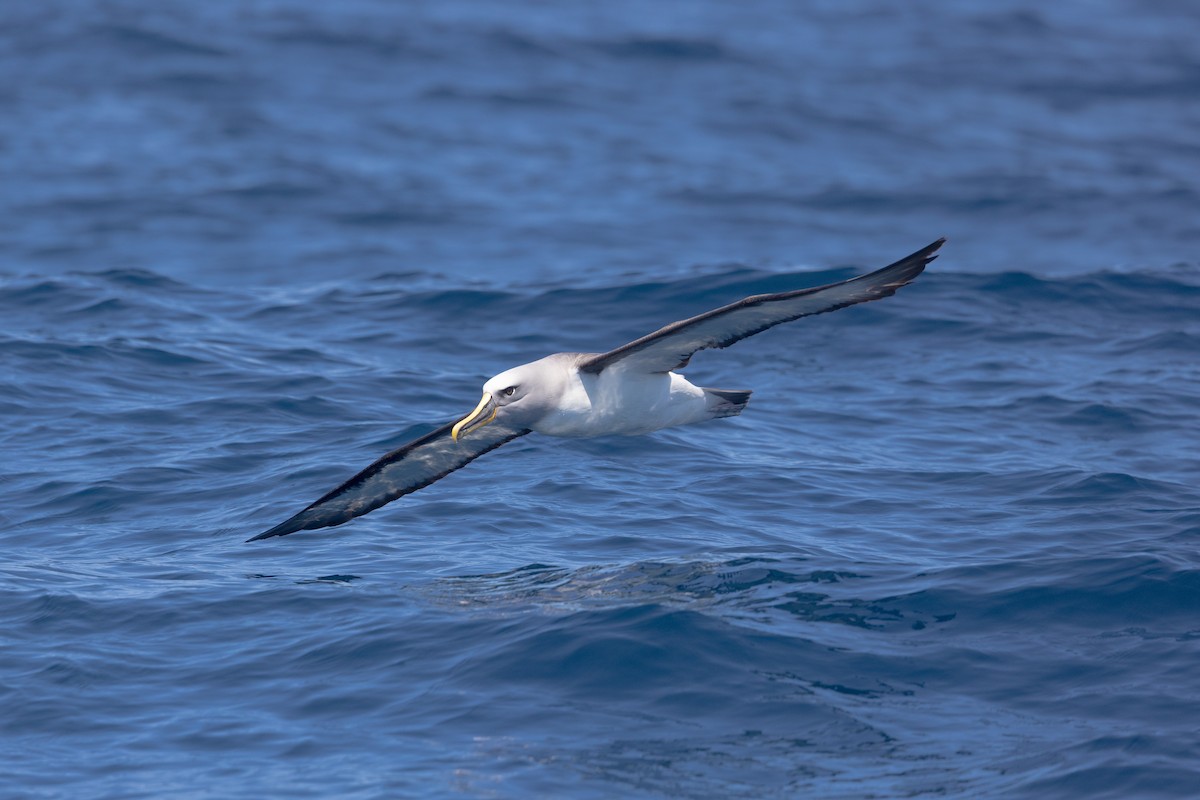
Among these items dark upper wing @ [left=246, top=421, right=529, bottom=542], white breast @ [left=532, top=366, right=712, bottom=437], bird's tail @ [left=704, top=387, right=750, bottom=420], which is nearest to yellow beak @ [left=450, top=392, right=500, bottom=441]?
dark upper wing @ [left=246, top=421, right=529, bottom=542]

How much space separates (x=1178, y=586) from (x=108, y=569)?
28.5 ft

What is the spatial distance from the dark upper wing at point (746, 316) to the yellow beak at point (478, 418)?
2.75 ft

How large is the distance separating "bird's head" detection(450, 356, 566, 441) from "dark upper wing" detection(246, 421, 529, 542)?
29 cm

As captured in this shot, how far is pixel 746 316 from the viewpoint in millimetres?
11156

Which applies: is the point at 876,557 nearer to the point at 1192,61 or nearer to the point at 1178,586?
the point at 1178,586

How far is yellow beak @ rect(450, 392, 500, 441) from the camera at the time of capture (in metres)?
11.5

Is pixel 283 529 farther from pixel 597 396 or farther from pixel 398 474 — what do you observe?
pixel 597 396

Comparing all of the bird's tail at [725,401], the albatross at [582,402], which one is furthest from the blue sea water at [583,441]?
the bird's tail at [725,401]

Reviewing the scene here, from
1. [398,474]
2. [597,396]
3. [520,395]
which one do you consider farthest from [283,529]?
[597,396]

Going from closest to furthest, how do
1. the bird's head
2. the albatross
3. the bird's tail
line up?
the albatross < the bird's head < the bird's tail

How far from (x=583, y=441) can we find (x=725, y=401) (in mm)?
3120

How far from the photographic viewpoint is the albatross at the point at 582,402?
11.3 metres

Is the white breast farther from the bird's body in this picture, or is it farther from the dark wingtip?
the dark wingtip

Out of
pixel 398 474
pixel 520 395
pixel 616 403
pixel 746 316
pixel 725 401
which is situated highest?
pixel 746 316
